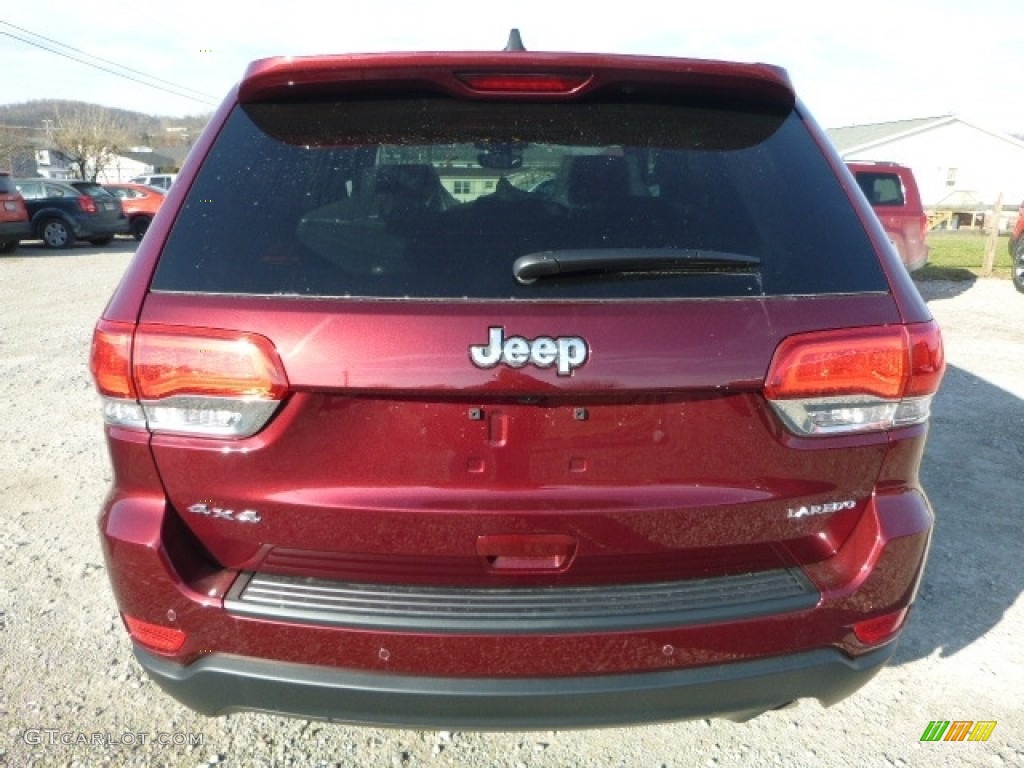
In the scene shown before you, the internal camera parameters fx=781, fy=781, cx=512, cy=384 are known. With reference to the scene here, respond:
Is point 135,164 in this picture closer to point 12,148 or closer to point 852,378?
point 12,148

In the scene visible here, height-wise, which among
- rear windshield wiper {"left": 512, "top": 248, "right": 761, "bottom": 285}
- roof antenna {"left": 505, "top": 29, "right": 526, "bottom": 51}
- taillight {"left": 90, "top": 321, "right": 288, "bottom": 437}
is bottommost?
taillight {"left": 90, "top": 321, "right": 288, "bottom": 437}

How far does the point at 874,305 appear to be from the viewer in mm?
1738

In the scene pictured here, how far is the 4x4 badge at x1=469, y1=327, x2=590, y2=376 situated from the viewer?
5.17 ft

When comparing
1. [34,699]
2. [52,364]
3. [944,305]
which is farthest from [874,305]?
[944,305]

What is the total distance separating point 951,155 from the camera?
49969 millimetres

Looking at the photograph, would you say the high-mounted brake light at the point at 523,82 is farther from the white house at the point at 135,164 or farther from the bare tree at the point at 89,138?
the white house at the point at 135,164

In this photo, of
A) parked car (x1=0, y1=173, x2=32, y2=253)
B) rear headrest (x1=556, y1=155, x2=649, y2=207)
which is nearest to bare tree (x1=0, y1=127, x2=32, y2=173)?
parked car (x1=0, y1=173, x2=32, y2=253)

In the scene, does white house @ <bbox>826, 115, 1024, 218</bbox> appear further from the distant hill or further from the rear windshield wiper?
the rear windshield wiper

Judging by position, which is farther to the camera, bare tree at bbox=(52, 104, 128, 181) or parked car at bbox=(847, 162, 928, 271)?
bare tree at bbox=(52, 104, 128, 181)

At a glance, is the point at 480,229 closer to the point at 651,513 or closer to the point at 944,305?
the point at 651,513

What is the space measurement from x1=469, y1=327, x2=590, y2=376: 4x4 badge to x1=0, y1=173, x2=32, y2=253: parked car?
57.5 ft

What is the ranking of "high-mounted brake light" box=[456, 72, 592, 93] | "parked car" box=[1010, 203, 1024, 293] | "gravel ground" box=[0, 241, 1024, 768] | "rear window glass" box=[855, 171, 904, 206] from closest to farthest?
1. "high-mounted brake light" box=[456, 72, 592, 93]
2. "gravel ground" box=[0, 241, 1024, 768]
3. "rear window glass" box=[855, 171, 904, 206]
4. "parked car" box=[1010, 203, 1024, 293]

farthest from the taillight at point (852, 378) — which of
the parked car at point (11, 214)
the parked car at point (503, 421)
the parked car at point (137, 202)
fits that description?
the parked car at point (137, 202)

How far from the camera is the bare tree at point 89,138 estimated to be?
5641 centimetres
